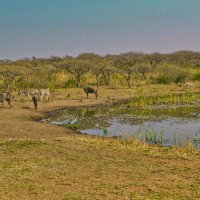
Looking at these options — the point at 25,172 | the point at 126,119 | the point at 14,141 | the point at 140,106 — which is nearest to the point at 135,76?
the point at 140,106

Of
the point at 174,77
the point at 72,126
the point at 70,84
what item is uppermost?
the point at 174,77

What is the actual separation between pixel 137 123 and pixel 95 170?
515 inches

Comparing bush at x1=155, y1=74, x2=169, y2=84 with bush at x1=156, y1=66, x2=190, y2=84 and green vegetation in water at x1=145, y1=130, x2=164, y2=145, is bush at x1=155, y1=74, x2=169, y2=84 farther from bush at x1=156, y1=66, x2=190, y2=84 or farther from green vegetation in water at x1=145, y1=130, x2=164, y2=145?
green vegetation in water at x1=145, y1=130, x2=164, y2=145

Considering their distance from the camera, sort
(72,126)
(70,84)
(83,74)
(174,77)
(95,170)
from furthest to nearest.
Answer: (83,74) < (174,77) < (70,84) < (72,126) < (95,170)

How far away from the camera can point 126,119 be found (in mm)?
27797

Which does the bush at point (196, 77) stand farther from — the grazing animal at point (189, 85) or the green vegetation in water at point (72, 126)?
the green vegetation in water at point (72, 126)

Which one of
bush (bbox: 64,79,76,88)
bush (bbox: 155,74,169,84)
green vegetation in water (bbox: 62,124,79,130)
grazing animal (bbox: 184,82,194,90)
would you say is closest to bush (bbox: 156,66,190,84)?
bush (bbox: 155,74,169,84)

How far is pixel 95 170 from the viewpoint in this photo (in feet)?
43.1

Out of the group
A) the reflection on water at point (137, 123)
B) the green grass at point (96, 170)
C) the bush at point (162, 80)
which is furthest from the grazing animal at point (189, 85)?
the green grass at point (96, 170)

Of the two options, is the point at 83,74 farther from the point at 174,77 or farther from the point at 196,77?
the point at 196,77

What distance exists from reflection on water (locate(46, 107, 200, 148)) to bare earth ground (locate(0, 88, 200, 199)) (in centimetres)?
374

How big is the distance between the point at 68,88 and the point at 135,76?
44.8 feet

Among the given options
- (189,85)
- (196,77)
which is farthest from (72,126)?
(196,77)

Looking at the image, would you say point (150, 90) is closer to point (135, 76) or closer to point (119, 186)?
point (135, 76)
